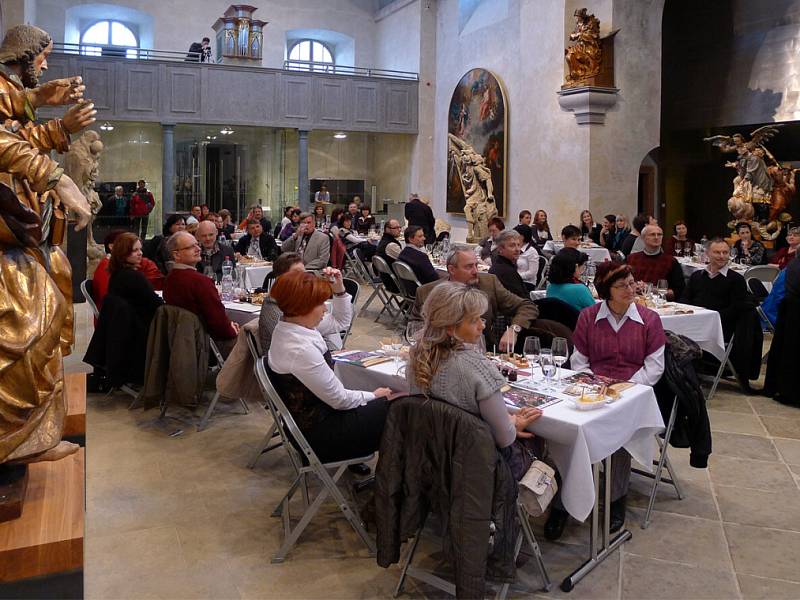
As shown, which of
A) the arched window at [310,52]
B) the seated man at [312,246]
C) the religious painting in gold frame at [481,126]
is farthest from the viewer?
the arched window at [310,52]

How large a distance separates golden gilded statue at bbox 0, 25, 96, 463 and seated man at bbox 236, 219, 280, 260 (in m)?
5.91

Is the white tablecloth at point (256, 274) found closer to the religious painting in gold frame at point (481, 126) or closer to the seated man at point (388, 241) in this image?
the seated man at point (388, 241)

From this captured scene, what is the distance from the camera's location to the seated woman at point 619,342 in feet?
12.1

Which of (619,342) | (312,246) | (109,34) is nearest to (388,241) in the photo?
(312,246)

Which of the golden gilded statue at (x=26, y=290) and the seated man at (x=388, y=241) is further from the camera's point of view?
the seated man at (x=388, y=241)

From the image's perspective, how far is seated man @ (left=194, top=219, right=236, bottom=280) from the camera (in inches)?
287

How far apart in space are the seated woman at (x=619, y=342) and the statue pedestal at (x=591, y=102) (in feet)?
31.1

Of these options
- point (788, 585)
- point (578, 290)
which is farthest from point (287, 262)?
point (788, 585)

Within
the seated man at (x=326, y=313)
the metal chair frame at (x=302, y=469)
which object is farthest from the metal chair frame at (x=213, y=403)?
the metal chair frame at (x=302, y=469)

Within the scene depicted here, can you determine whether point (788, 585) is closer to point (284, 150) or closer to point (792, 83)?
point (792, 83)

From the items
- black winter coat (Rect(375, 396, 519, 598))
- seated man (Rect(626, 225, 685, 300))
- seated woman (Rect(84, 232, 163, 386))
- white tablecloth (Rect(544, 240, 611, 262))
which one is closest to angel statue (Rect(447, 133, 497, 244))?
white tablecloth (Rect(544, 240, 611, 262))

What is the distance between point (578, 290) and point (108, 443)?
3.17 m

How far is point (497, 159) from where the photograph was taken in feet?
50.5

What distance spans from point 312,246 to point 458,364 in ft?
18.7
